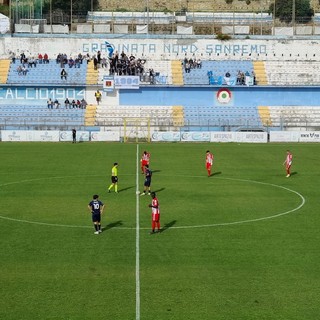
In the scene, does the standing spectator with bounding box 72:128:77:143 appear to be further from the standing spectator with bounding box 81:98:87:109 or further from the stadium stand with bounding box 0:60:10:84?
the stadium stand with bounding box 0:60:10:84

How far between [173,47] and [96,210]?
60.4 m

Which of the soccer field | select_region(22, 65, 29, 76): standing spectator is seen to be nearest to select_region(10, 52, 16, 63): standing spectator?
select_region(22, 65, 29, 76): standing spectator

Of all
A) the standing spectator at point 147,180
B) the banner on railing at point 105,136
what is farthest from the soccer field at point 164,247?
the banner on railing at point 105,136

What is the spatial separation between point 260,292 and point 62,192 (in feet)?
60.3

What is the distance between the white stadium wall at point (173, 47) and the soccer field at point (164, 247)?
4104 cm

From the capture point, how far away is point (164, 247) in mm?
24359

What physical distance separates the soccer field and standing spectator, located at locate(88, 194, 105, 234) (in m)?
0.41

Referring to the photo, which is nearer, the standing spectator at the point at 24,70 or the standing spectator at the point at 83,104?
the standing spectator at the point at 83,104

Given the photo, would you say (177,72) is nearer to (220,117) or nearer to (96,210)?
(220,117)

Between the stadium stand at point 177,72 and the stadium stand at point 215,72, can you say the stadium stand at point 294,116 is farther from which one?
the stadium stand at point 177,72

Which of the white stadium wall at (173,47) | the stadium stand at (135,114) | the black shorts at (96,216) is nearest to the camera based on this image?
the black shorts at (96,216)

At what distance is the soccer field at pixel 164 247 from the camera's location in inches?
731

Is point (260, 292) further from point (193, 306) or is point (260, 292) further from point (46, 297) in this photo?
point (46, 297)

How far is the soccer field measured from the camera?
18.6 meters
